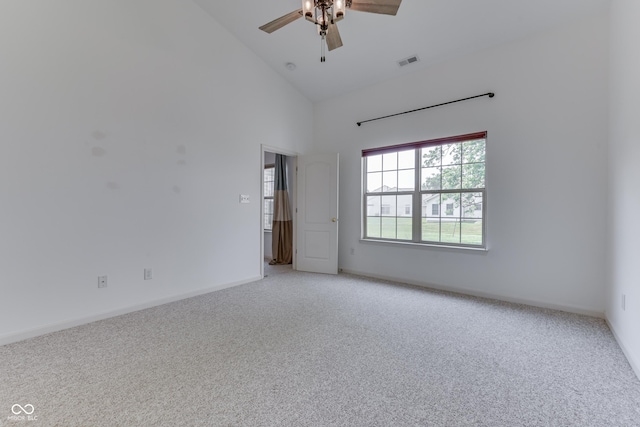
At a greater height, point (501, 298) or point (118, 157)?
point (118, 157)

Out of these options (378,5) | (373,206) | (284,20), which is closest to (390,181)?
(373,206)

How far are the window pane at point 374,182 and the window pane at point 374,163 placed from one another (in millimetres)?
75

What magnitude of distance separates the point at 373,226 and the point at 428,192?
1.06 meters

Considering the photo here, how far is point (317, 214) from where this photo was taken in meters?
5.01

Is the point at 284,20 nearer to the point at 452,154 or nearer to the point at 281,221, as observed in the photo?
the point at 452,154

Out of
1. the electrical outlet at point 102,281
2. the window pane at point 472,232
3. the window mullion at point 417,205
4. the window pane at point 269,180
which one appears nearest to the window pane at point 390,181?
the window mullion at point 417,205

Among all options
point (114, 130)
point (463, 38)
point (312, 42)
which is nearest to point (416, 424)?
point (114, 130)

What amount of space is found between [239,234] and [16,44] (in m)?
2.88

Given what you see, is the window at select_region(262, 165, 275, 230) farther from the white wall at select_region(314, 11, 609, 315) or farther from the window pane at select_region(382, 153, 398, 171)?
the white wall at select_region(314, 11, 609, 315)

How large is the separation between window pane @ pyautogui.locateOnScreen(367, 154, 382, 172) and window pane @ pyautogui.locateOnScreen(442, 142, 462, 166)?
3.32 feet

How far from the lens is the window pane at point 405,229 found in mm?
4305

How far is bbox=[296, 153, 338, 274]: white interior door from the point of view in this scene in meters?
4.86

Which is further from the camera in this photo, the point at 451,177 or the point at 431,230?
the point at 431,230

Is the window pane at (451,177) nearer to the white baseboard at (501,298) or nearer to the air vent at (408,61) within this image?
the white baseboard at (501,298)
